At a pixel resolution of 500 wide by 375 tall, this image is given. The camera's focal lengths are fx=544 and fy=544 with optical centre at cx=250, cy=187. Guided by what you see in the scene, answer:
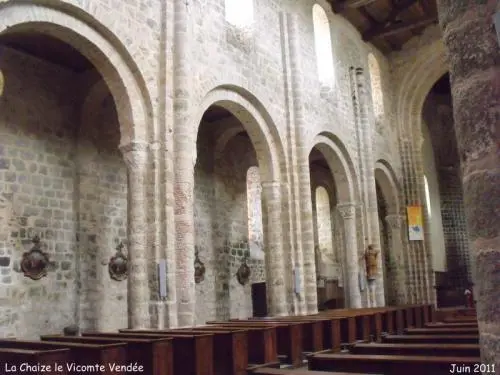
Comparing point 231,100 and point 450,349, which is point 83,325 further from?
point 450,349

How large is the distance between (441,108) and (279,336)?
80.1ft

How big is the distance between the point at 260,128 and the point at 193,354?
323 inches

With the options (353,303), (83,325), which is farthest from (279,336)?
(353,303)

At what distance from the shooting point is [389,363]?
4289 millimetres

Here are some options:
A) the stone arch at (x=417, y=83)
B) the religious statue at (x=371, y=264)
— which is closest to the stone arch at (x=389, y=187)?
the stone arch at (x=417, y=83)

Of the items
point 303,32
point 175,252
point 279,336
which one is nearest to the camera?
point 279,336

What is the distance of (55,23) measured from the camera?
8.48 metres

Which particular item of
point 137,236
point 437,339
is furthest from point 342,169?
point 437,339

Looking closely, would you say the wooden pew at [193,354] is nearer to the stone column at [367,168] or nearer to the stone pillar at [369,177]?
the stone column at [367,168]

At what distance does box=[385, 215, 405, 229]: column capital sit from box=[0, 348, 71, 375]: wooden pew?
1759cm

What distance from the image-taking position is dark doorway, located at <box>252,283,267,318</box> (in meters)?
15.8

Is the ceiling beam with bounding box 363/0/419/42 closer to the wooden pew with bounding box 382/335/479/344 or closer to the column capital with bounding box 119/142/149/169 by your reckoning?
the column capital with bounding box 119/142/149/169

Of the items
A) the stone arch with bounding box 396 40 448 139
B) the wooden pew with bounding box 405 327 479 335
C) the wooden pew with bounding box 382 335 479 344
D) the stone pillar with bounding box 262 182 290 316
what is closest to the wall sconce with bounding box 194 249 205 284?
the stone pillar with bounding box 262 182 290 316

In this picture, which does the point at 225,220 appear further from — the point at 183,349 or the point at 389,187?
→ the point at 183,349
